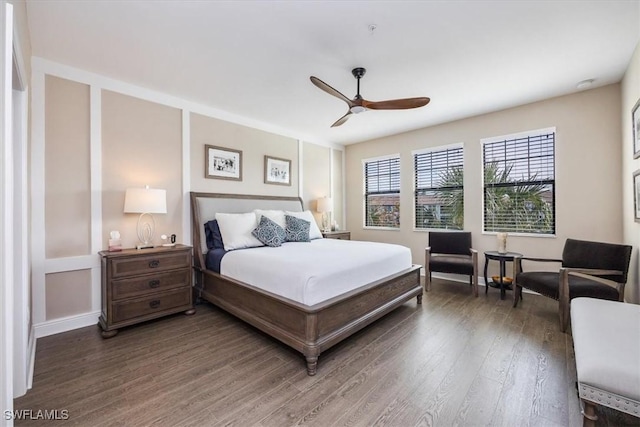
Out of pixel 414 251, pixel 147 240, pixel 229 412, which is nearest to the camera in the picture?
pixel 229 412

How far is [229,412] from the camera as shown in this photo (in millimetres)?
1682

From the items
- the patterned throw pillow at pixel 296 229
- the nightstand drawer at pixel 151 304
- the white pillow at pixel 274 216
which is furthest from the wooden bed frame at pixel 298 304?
the patterned throw pillow at pixel 296 229

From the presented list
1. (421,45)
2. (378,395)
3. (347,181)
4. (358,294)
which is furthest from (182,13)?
(347,181)

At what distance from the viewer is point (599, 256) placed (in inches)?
115

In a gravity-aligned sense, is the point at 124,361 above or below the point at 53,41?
below

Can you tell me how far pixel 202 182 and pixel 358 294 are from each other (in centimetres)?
275

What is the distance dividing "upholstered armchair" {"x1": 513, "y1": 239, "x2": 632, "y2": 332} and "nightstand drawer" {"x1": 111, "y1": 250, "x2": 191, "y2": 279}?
3.99 meters

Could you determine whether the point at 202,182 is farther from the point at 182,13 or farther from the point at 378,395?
the point at 378,395

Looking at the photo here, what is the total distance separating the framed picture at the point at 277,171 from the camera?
470 cm

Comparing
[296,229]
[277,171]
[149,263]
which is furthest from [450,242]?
[149,263]

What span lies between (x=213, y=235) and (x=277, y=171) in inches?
67.8

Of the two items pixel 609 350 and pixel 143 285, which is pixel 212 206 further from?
pixel 609 350

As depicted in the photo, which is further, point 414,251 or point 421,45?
point 414,251

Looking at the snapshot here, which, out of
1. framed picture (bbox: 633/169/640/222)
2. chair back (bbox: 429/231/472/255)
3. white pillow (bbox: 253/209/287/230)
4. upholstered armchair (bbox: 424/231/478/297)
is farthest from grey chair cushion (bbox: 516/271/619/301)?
white pillow (bbox: 253/209/287/230)
